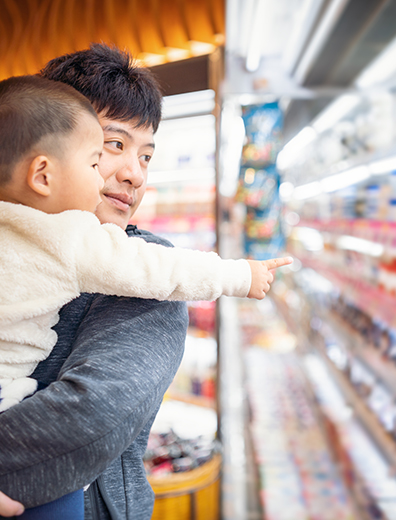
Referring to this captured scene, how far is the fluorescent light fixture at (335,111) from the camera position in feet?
9.74

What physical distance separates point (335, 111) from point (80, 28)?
254 centimetres

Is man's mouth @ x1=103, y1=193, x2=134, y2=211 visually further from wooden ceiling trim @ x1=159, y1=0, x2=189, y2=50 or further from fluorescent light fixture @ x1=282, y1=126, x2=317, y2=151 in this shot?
fluorescent light fixture @ x1=282, y1=126, x2=317, y2=151

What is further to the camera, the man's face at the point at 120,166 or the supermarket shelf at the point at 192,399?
the supermarket shelf at the point at 192,399

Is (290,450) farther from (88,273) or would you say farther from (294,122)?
(294,122)

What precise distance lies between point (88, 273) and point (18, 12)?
2.65 ft

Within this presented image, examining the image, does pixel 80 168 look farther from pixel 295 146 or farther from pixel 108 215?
pixel 295 146

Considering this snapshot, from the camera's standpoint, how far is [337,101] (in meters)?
3.07

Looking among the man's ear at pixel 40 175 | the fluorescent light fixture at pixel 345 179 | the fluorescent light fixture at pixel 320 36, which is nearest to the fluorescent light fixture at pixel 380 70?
the fluorescent light fixture at pixel 320 36

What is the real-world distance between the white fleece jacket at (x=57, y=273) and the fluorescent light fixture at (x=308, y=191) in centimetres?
313

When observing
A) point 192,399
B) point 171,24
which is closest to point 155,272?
point 171,24

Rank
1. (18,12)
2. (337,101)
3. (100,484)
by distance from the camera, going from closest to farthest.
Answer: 1. (100,484)
2. (18,12)
3. (337,101)

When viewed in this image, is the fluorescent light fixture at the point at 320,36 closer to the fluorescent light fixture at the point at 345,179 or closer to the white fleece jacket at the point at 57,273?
the fluorescent light fixture at the point at 345,179

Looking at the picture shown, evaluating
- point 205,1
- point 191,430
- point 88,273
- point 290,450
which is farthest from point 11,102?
point 290,450

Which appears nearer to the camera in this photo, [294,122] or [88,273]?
[88,273]
